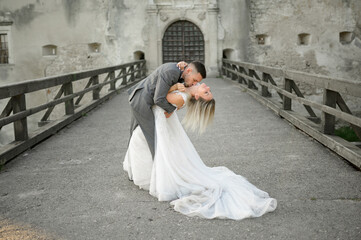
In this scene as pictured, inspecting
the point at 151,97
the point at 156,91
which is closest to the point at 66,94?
the point at 151,97

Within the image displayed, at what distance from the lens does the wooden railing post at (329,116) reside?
15.0 ft

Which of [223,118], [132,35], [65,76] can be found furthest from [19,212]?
[132,35]

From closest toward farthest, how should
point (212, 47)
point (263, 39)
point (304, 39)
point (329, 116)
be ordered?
point (329, 116), point (212, 47), point (263, 39), point (304, 39)

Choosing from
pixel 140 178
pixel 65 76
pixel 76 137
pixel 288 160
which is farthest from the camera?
pixel 65 76

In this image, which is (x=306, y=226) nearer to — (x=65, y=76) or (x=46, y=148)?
(x=46, y=148)

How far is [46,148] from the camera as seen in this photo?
5039 mm

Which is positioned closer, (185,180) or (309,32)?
(185,180)

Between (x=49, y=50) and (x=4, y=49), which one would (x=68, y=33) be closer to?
(x=49, y=50)

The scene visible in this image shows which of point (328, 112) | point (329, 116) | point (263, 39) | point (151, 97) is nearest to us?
point (151, 97)

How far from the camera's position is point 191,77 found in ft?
11.1

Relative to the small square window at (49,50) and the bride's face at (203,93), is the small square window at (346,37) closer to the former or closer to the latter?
the small square window at (49,50)

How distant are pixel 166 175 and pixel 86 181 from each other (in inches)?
35.8

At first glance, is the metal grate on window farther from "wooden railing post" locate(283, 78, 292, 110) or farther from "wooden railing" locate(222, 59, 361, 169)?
"wooden railing post" locate(283, 78, 292, 110)

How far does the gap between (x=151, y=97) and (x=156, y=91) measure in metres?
0.15
